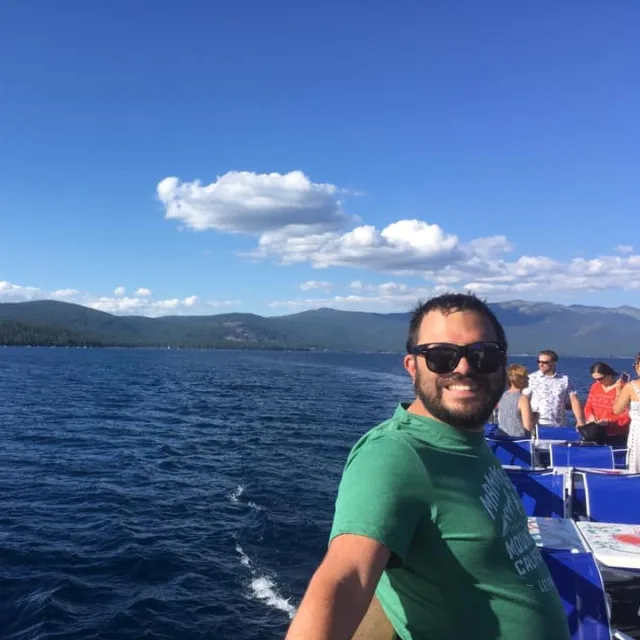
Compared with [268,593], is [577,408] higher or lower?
higher

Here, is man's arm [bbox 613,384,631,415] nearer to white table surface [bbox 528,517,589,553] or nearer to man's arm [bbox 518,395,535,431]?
man's arm [bbox 518,395,535,431]

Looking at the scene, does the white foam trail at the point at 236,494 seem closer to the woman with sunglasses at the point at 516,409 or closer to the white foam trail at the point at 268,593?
the white foam trail at the point at 268,593

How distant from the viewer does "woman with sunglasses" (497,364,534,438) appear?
962 cm

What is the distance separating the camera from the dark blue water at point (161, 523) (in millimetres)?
9250

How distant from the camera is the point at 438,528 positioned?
184 cm

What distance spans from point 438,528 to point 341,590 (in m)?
0.42

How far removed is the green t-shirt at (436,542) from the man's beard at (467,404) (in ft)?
0.48

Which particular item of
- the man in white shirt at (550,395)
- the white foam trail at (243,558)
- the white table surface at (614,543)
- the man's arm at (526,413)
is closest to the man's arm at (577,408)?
the man in white shirt at (550,395)

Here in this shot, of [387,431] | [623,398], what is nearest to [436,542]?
[387,431]

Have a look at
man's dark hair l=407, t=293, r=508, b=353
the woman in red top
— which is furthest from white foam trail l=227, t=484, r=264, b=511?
man's dark hair l=407, t=293, r=508, b=353

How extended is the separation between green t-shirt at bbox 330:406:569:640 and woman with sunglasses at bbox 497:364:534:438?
8.02m

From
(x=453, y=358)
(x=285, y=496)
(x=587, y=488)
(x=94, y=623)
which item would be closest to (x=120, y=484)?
(x=285, y=496)

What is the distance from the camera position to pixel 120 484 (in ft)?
56.3

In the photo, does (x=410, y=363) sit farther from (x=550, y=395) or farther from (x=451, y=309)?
(x=550, y=395)
